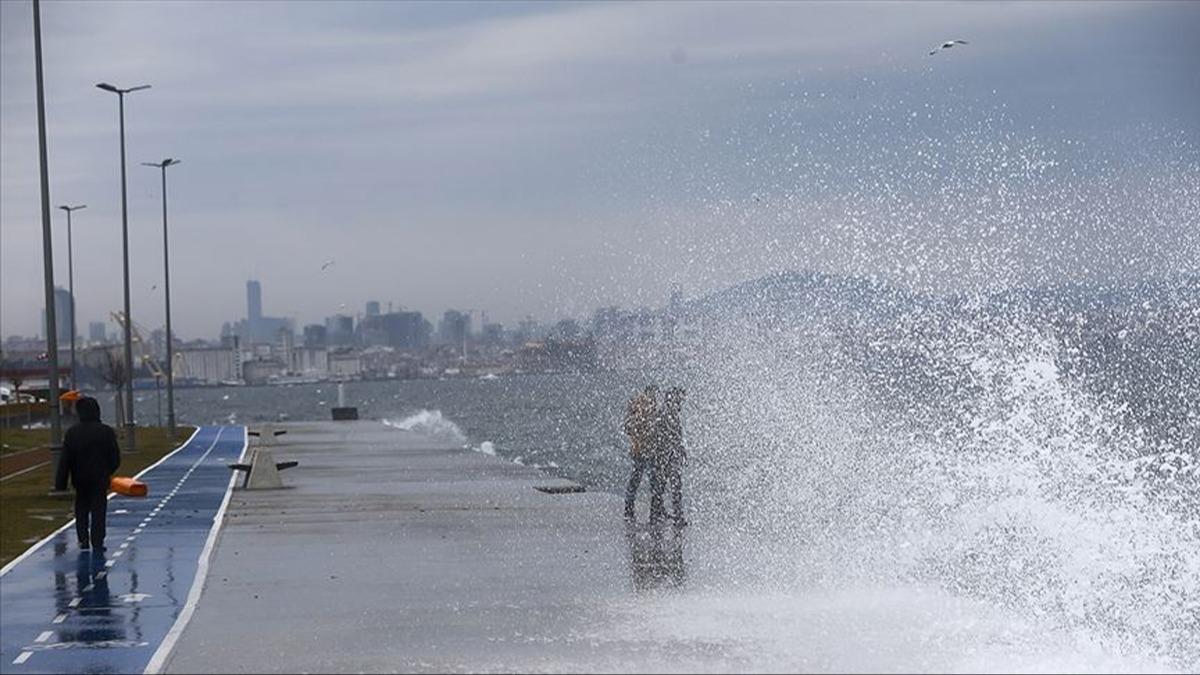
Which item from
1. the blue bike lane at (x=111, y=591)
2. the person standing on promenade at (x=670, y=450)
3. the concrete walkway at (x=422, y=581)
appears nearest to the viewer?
the concrete walkway at (x=422, y=581)

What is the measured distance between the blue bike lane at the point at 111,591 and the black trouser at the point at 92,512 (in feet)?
0.67

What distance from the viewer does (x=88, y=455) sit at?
22.2 metres

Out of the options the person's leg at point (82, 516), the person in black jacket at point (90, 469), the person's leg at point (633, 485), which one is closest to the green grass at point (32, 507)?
the person's leg at point (82, 516)

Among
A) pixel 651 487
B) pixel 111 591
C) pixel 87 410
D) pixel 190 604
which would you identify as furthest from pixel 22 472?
pixel 190 604

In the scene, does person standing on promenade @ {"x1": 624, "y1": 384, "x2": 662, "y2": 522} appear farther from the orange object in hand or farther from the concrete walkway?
the orange object in hand

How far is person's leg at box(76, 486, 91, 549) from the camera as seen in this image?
882 inches

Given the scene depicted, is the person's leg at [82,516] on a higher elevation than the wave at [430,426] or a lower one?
higher

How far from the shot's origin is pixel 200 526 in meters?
25.7

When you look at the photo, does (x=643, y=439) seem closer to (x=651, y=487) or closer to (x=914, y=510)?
(x=651, y=487)

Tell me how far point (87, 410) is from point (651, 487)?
22.5 feet

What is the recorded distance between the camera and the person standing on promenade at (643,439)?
2417 centimetres

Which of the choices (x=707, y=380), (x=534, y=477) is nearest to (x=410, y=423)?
(x=707, y=380)

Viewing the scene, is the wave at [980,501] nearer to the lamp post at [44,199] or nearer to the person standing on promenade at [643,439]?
the person standing on promenade at [643,439]

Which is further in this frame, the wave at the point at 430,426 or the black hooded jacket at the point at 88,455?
the wave at the point at 430,426
